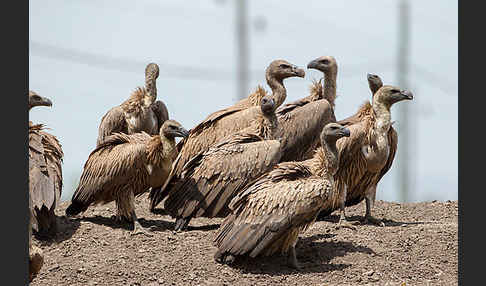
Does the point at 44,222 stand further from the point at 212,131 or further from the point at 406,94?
the point at 406,94

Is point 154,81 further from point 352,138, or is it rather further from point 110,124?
point 352,138

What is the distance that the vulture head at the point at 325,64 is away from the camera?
45.6ft

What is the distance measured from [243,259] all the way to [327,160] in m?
1.57

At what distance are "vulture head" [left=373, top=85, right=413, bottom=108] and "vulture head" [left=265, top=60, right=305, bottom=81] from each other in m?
1.52

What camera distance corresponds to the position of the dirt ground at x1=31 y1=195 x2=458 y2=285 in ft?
35.0

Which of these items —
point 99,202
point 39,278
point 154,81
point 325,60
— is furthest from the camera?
point 154,81

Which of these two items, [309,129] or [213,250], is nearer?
[213,250]

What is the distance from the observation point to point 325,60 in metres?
13.9

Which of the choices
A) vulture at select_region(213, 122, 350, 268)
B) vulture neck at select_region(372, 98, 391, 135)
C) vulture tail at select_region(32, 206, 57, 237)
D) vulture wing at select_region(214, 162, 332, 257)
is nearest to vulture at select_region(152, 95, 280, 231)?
vulture at select_region(213, 122, 350, 268)

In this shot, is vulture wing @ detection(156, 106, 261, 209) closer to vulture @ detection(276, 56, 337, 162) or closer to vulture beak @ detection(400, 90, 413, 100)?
vulture @ detection(276, 56, 337, 162)

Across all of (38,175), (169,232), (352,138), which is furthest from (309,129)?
(38,175)

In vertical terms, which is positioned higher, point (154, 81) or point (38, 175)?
point (154, 81)

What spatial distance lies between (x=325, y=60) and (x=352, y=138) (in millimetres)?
1879

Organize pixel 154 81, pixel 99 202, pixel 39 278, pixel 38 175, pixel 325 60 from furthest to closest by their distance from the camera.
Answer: pixel 154 81, pixel 325 60, pixel 99 202, pixel 38 175, pixel 39 278
